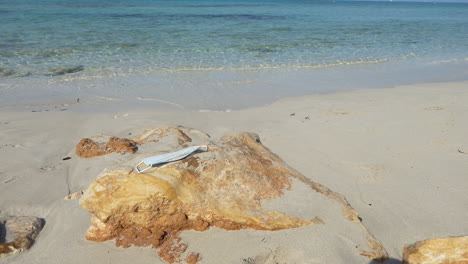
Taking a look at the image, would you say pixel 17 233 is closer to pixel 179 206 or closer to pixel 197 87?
pixel 179 206

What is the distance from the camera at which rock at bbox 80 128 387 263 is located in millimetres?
3057

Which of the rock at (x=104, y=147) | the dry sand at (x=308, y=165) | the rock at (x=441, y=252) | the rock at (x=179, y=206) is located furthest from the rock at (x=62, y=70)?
the rock at (x=441, y=252)

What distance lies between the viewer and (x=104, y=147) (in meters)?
4.75

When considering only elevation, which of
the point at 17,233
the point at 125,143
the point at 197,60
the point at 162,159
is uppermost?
the point at 162,159

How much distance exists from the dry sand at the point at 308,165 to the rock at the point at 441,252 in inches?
11.5

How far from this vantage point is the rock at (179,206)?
10.0ft

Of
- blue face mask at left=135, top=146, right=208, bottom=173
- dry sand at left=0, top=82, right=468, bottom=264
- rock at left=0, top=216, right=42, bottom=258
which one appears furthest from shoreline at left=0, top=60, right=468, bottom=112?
blue face mask at left=135, top=146, right=208, bottom=173

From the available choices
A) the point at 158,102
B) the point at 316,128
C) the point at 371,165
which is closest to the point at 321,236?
the point at 371,165

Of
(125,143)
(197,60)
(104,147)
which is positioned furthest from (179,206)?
(197,60)

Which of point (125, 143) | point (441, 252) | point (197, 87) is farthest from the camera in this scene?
point (197, 87)

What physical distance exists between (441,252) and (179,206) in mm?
2153

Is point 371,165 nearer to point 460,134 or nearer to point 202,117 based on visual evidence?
point 460,134

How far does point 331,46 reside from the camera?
50.8 feet

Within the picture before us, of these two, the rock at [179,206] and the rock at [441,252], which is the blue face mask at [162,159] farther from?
the rock at [441,252]
